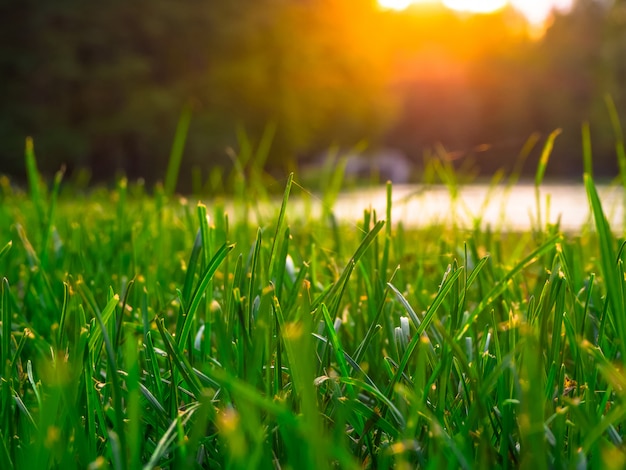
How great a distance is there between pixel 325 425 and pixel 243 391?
0.72 feet

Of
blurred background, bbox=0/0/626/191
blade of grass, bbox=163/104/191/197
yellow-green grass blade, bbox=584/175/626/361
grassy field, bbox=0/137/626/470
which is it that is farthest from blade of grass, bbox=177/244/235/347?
blurred background, bbox=0/0/626/191

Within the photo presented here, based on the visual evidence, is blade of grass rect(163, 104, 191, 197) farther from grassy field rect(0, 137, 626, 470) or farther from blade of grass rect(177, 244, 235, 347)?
blade of grass rect(177, 244, 235, 347)

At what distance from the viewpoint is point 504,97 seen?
34406 mm

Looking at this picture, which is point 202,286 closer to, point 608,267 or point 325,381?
point 325,381

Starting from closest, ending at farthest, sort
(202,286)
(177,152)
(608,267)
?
(608,267)
(202,286)
(177,152)

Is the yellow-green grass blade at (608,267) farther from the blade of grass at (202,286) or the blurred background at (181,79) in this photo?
the blurred background at (181,79)

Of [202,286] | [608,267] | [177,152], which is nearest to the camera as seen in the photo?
[608,267]

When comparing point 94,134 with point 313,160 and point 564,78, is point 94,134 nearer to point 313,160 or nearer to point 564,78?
point 313,160

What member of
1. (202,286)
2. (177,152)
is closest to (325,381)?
(202,286)

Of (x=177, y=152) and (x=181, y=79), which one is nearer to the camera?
(x=177, y=152)

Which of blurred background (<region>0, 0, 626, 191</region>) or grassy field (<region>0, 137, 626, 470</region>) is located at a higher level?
blurred background (<region>0, 0, 626, 191</region>)

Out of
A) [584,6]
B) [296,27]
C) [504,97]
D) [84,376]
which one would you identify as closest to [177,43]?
[296,27]

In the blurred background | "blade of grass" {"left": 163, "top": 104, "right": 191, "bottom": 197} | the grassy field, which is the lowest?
the grassy field

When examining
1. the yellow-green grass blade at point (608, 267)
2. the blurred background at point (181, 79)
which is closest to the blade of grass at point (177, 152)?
the yellow-green grass blade at point (608, 267)
